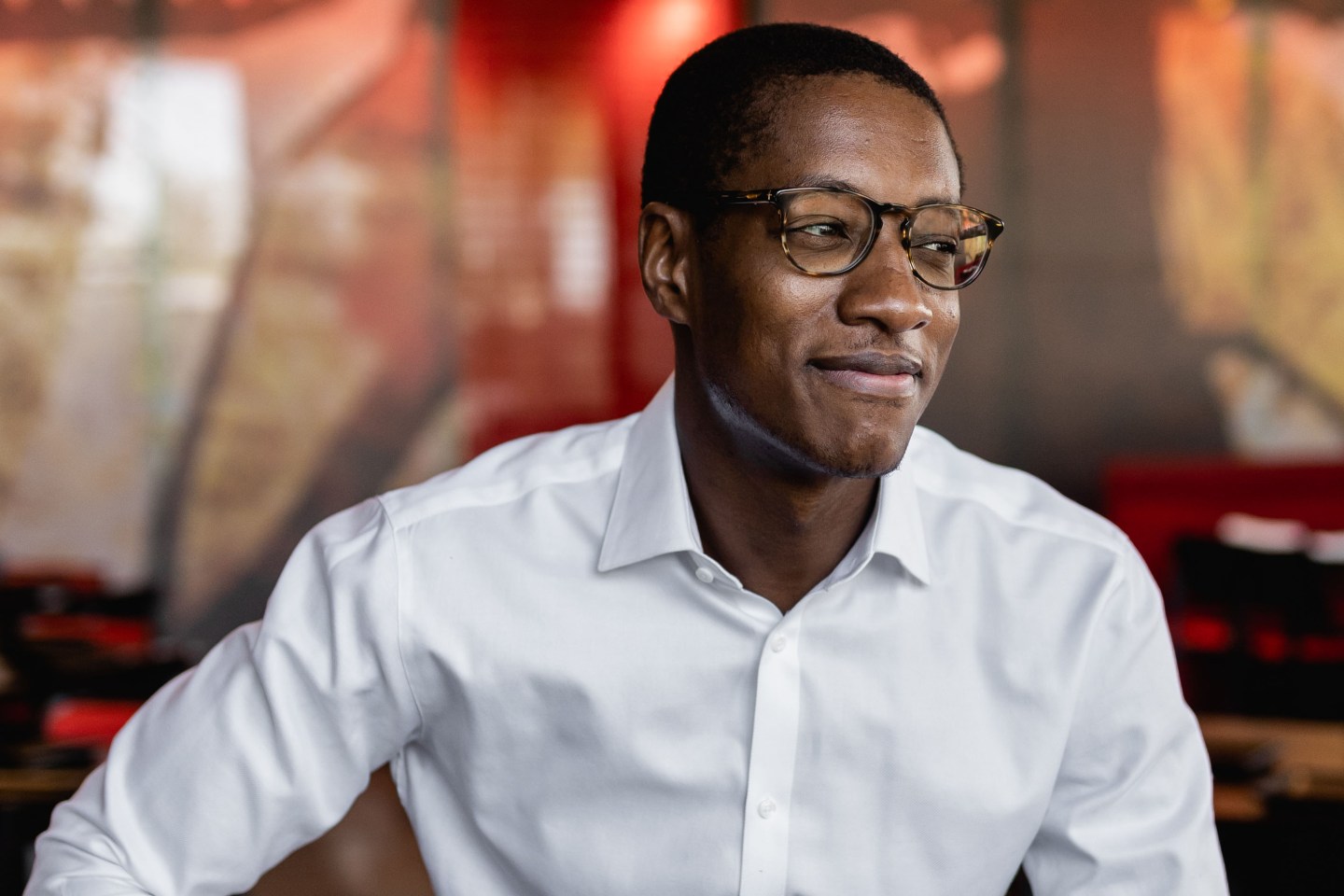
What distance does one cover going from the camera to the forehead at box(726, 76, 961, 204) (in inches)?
49.6

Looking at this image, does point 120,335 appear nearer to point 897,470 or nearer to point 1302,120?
point 897,470

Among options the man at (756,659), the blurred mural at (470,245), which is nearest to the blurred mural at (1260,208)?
the blurred mural at (470,245)

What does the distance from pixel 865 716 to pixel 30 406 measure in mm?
5409

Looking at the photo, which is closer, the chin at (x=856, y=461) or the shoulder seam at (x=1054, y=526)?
the chin at (x=856, y=461)

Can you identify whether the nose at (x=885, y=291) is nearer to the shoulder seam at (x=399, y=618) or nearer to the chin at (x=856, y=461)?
the chin at (x=856, y=461)

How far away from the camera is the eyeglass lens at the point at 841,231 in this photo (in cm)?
125

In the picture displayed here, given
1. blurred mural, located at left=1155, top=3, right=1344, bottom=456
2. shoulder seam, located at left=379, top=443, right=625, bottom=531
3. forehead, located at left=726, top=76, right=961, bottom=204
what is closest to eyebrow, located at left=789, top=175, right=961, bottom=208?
forehead, located at left=726, top=76, right=961, bottom=204

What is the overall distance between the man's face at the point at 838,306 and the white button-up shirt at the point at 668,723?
137mm

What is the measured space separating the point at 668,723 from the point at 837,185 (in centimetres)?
56

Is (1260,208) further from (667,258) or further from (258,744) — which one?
(258,744)

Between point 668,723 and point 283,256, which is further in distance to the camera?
point 283,256

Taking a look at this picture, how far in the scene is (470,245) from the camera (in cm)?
595

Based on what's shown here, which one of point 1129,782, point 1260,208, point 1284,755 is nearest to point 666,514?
point 1129,782

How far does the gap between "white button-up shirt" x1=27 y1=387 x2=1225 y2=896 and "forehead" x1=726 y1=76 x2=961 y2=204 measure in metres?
0.34
